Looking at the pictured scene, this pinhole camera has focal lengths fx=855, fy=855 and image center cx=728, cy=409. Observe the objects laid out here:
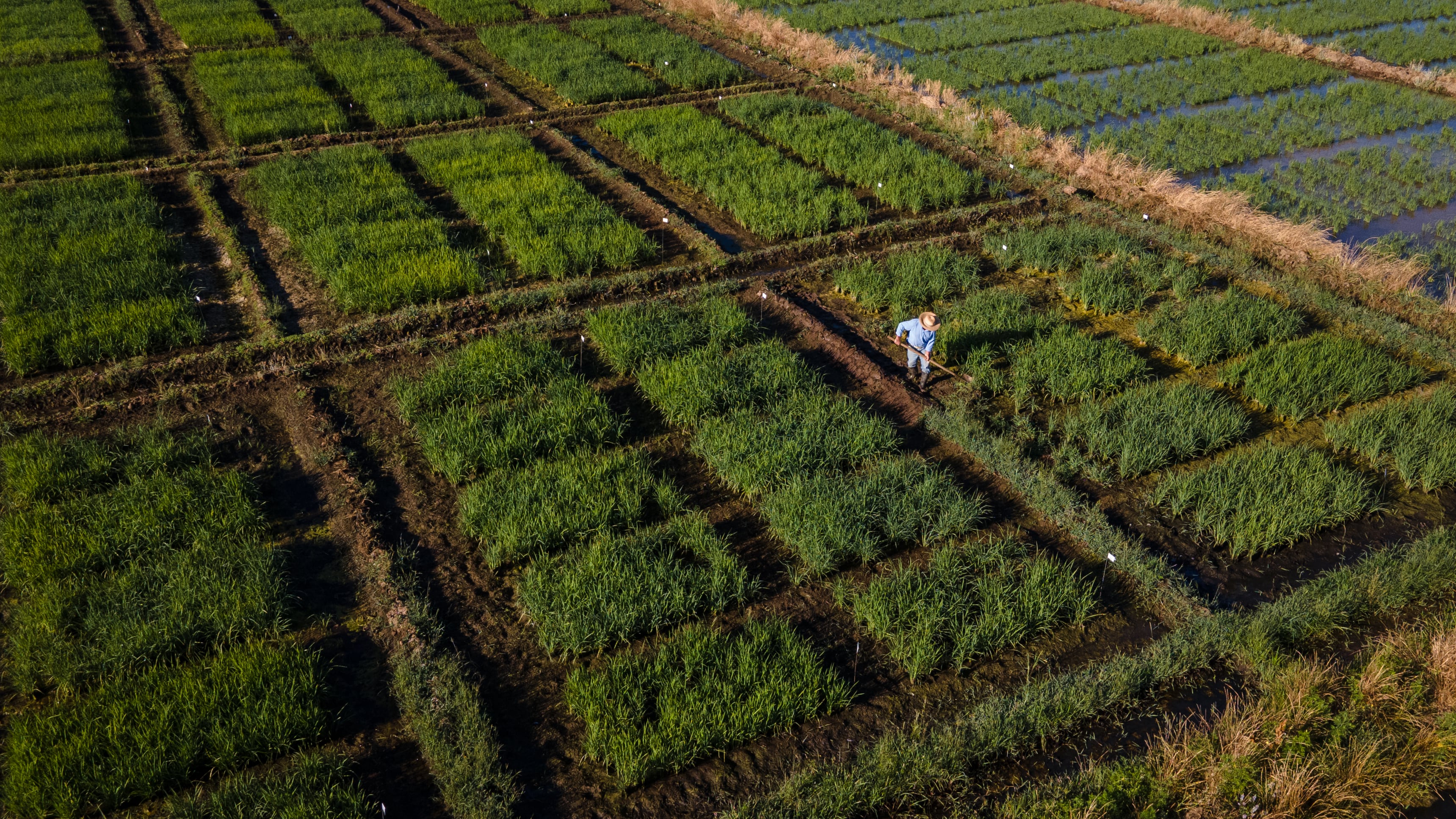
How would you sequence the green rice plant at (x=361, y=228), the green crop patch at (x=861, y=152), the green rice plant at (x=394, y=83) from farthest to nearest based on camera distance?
the green rice plant at (x=394, y=83) < the green crop patch at (x=861, y=152) < the green rice plant at (x=361, y=228)

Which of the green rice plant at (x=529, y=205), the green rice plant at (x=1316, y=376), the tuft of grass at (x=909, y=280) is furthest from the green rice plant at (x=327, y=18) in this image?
the green rice plant at (x=1316, y=376)

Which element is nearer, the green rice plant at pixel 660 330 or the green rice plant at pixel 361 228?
the green rice plant at pixel 660 330

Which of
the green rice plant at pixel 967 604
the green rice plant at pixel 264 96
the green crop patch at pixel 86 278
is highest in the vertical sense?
the green rice plant at pixel 264 96

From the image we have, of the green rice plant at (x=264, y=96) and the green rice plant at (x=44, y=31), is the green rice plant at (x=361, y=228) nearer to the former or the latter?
the green rice plant at (x=264, y=96)

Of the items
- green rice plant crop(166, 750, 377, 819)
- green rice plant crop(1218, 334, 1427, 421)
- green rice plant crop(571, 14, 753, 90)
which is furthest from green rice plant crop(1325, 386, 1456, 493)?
green rice plant crop(571, 14, 753, 90)

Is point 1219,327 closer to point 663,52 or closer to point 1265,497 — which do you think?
point 1265,497

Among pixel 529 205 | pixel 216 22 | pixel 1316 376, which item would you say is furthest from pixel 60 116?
pixel 1316 376

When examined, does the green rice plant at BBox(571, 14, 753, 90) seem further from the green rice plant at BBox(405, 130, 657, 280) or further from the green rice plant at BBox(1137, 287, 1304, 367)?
the green rice plant at BBox(1137, 287, 1304, 367)
